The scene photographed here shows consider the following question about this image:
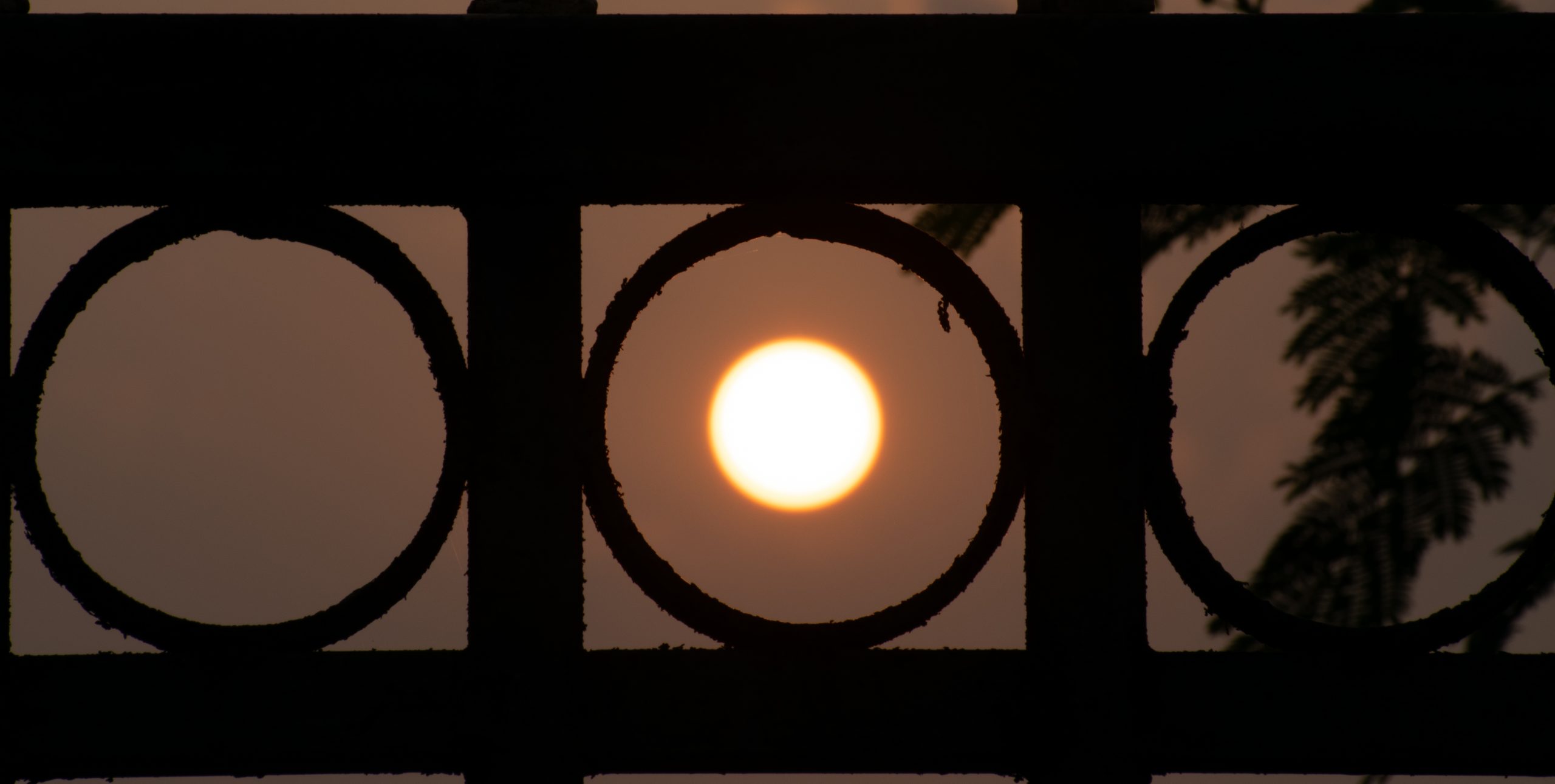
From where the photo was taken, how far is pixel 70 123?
2.15 meters

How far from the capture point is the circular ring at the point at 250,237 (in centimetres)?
212

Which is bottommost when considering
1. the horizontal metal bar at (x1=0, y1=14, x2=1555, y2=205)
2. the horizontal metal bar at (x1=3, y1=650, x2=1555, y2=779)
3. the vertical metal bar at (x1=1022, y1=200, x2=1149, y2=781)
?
the horizontal metal bar at (x1=3, y1=650, x2=1555, y2=779)

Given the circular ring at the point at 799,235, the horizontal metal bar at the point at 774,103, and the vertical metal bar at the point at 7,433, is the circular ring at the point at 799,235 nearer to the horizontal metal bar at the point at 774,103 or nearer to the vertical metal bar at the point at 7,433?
the horizontal metal bar at the point at 774,103

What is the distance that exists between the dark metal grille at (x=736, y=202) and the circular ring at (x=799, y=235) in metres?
0.02

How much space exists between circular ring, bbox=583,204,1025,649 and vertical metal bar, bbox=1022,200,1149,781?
0.17 feet

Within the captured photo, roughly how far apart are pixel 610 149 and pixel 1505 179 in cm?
149

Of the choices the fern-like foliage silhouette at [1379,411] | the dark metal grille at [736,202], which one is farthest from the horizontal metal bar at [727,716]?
the fern-like foliage silhouette at [1379,411]

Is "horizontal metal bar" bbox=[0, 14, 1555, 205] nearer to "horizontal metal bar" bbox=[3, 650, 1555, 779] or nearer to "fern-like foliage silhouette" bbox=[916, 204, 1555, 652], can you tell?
"horizontal metal bar" bbox=[3, 650, 1555, 779]

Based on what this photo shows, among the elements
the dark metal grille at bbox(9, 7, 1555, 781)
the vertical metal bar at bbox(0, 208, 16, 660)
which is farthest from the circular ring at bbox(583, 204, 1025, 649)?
the vertical metal bar at bbox(0, 208, 16, 660)

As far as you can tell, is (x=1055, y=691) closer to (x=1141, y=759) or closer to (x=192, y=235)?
(x=1141, y=759)

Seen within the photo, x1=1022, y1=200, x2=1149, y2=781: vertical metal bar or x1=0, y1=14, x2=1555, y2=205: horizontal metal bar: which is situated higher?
x1=0, y1=14, x2=1555, y2=205: horizontal metal bar

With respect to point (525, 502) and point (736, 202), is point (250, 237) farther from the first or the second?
point (736, 202)

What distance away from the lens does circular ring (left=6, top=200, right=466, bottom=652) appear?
2.12m

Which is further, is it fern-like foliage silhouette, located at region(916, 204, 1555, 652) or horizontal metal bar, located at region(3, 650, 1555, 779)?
fern-like foliage silhouette, located at region(916, 204, 1555, 652)
